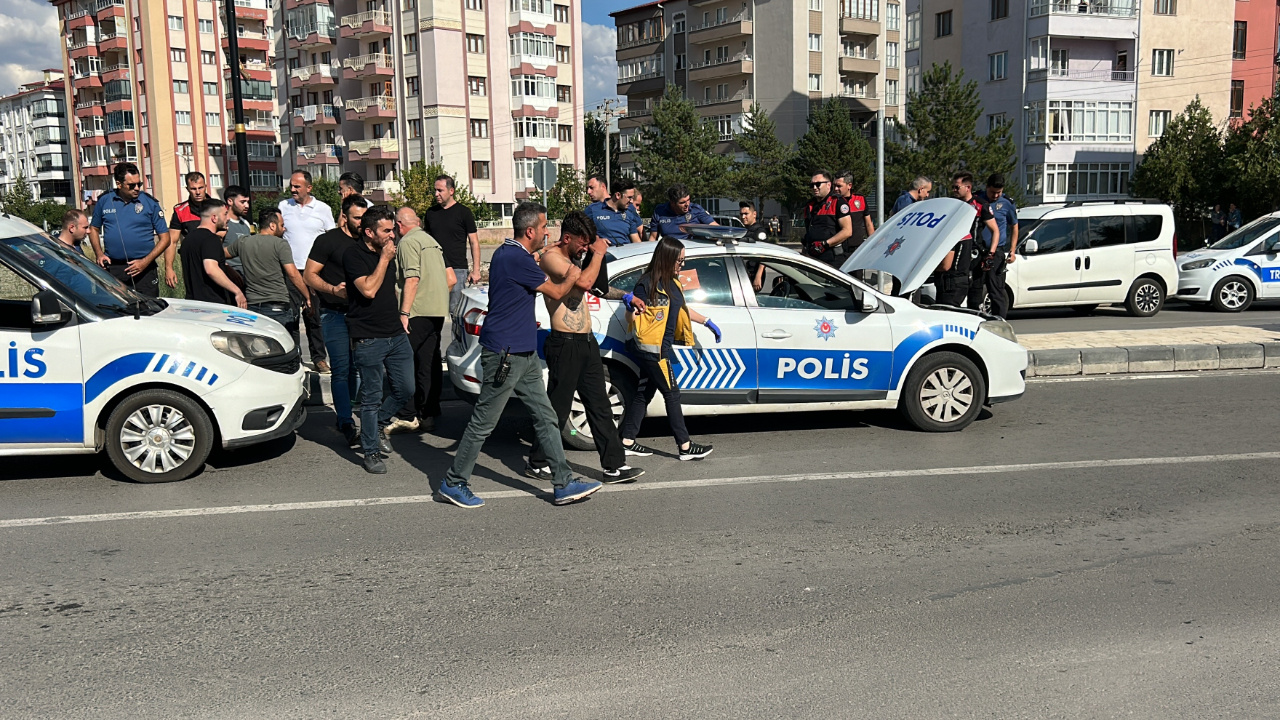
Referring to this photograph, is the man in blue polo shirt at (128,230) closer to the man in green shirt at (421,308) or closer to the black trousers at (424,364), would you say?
the man in green shirt at (421,308)

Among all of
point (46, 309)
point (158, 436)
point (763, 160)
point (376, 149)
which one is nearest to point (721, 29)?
point (763, 160)

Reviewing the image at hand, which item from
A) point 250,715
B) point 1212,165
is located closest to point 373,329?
point 250,715

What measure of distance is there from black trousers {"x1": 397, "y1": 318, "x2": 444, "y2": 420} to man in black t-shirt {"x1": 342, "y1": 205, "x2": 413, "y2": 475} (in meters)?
0.86

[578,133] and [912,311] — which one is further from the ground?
[578,133]

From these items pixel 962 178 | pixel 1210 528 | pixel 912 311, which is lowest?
pixel 1210 528

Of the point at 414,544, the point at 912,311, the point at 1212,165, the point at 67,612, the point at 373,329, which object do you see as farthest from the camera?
the point at 1212,165

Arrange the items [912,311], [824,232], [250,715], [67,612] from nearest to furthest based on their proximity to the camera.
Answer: [250,715], [67,612], [912,311], [824,232]

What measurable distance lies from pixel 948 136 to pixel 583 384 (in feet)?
148

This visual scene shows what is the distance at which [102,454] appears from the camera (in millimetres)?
7551

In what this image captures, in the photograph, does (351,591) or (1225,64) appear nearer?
(351,591)

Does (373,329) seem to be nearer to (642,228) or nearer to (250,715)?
(250,715)

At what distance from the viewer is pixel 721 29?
248ft

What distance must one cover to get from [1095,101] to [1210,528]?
179ft

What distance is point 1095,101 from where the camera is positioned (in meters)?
54.3
